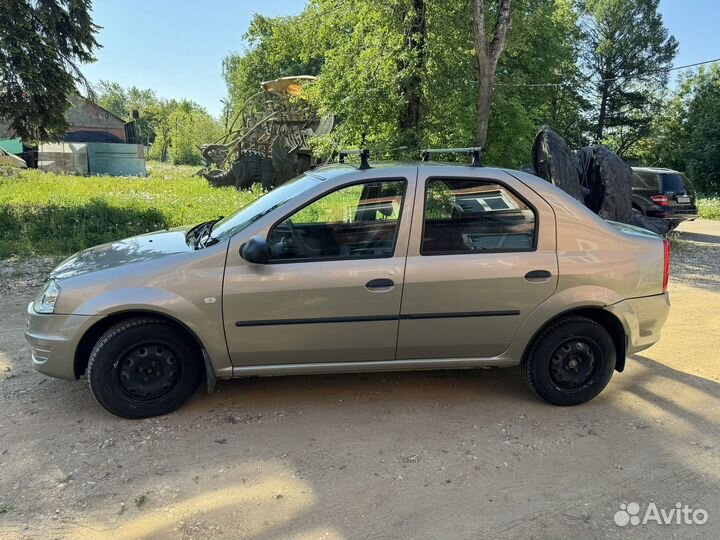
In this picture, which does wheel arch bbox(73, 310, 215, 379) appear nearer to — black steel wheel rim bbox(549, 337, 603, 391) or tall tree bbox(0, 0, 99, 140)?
black steel wheel rim bbox(549, 337, 603, 391)

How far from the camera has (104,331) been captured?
3555 mm

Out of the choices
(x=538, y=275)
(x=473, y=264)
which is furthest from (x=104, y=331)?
(x=538, y=275)

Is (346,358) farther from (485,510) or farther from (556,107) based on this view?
(556,107)

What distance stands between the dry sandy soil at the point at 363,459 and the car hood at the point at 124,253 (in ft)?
3.21

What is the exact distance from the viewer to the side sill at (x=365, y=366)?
12.0 ft

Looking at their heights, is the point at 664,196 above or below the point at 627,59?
below

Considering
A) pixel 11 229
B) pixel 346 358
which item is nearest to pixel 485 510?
pixel 346 358

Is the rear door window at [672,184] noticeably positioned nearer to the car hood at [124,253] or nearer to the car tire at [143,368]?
the car hood at [124,253]

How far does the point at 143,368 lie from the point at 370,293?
160 cm

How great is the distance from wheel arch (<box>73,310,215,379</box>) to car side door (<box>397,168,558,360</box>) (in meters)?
1.42

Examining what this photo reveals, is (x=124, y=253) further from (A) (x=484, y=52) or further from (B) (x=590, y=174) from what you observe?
(A) (x=484, y=52)

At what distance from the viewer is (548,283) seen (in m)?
3.70

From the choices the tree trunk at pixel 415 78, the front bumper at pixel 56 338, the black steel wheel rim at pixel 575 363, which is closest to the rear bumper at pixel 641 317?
the black steel wheel rim at pixel 575 363

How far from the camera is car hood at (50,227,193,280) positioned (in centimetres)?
359
